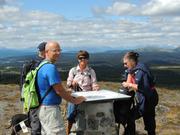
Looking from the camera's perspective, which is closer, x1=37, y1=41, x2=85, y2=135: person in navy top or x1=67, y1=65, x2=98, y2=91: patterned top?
x1=37, y1=41, x2=85, y2=135: person in navy top

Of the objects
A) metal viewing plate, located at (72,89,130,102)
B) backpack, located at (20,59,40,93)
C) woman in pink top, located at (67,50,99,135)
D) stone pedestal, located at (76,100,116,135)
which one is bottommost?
stone pedestal, located at (76,100,116,135)

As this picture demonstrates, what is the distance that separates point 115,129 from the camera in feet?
37.8

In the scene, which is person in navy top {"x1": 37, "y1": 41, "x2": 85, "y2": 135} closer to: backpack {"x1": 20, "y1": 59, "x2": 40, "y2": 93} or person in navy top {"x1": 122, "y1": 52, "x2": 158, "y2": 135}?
backpack {"x1": 20, "y1": 59, "x2": 40, "y2": 93}

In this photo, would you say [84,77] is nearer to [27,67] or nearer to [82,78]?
[82,78]

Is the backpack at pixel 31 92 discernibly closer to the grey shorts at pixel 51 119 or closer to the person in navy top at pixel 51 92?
the person in navy top at pixel 51 92

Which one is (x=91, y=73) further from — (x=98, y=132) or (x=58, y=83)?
(x=58, y=83)

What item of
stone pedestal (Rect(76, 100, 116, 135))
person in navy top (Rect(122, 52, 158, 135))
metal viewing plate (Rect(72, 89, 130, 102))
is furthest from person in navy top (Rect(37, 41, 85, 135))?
person in navy top (Rect(122, 52, 158, 135))

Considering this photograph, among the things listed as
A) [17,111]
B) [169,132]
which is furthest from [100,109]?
[17,111]

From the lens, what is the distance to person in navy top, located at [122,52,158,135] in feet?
37.0

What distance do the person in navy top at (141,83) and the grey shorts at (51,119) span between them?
9.56 ft

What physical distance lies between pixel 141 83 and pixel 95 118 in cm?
160

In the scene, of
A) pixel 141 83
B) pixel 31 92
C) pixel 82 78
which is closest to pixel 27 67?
pixel 31 92

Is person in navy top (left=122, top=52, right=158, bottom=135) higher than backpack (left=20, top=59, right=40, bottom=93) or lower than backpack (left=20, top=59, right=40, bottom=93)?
lower

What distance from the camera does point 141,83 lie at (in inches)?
444
